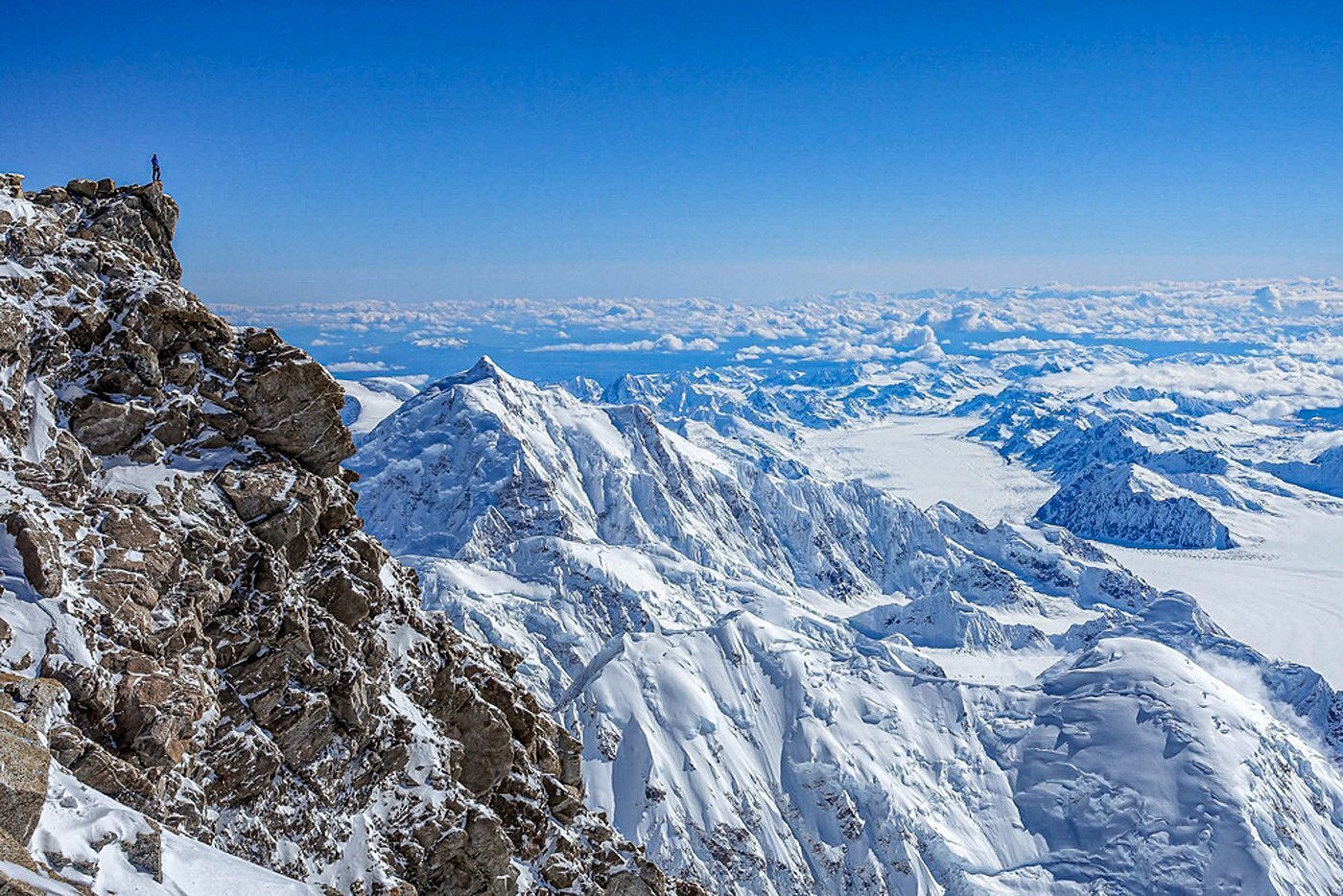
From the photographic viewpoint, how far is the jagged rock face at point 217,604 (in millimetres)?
32875

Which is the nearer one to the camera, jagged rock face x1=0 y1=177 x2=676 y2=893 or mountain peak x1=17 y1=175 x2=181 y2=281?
jagged rock face x1=0 y1=177 x2=676 y2=893

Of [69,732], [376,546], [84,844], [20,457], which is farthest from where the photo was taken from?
[376,546]

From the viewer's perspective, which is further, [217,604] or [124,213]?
[124,213]

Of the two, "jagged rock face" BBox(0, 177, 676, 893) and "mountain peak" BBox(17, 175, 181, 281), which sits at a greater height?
"mountain peak" BBox(17, 175, 181, 281)

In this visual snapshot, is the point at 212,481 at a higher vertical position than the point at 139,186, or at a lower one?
lower

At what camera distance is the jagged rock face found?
3288 cm

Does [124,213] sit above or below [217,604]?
above

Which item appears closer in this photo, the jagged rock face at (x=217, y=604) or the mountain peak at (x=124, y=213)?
the jagged rock face at (x=217, y=604)

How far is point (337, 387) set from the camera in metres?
46.9

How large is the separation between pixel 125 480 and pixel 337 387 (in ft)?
37.2

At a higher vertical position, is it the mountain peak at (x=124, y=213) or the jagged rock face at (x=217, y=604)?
the mountain peak at (x=124, y=213)

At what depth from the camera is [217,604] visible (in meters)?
38.8

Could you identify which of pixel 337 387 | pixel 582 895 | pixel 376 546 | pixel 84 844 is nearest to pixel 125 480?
pixel 337 387

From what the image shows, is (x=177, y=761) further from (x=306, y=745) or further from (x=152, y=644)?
(x=306, y=745)
